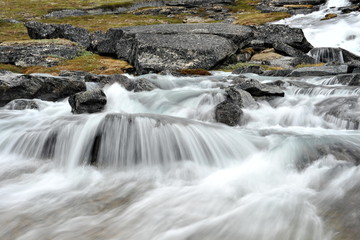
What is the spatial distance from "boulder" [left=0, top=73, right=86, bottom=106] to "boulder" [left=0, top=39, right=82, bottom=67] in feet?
33.6

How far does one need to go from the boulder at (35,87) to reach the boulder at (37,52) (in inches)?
403

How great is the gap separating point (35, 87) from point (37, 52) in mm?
12443

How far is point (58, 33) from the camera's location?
28.2 metres

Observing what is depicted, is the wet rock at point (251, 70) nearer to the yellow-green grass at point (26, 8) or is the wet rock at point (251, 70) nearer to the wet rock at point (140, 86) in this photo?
the wet rock at point (140, 86)

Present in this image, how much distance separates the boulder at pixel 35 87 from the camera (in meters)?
11.1

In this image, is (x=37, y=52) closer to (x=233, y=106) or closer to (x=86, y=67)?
(x=86, y=67)

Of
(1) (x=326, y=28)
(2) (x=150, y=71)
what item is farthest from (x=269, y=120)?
(1) (x=326, y=28)

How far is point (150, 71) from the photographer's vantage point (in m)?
18.8

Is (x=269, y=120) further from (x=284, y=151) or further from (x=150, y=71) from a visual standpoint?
(x=150, y=71)

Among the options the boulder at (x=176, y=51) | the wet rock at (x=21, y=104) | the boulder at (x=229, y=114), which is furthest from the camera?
the boulder at (x=176, y=51)

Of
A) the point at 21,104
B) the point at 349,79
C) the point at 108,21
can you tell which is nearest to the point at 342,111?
the point at 349,79

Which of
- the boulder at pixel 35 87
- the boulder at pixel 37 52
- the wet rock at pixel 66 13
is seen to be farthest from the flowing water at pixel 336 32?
the wet rock at pixel 66 13

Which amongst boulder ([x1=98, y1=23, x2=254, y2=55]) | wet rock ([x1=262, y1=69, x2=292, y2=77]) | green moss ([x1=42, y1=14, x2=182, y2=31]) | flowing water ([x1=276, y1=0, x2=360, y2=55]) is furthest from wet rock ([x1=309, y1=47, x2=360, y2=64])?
green moss ([x1=42, y1=14, x2=182, y2=31])

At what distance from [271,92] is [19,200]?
8593mm
